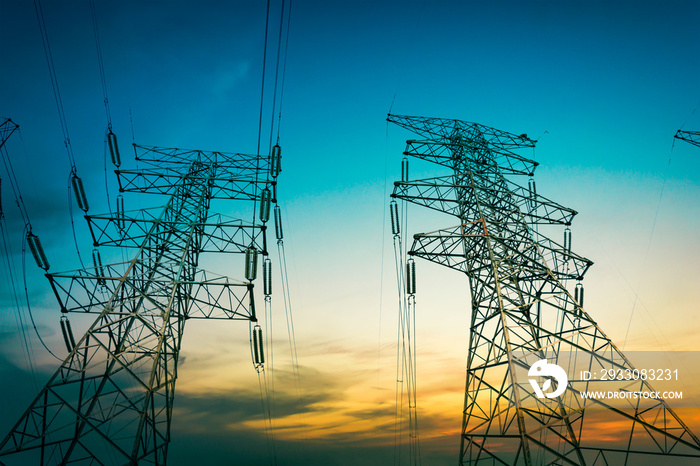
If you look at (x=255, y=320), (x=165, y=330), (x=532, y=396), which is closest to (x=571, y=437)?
(x=532, y=396)

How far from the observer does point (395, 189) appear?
2117cm

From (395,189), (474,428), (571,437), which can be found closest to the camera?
(571,437)

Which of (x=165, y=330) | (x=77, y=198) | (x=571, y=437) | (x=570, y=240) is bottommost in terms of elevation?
(x=571, y=437)

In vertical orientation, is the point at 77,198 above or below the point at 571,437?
above

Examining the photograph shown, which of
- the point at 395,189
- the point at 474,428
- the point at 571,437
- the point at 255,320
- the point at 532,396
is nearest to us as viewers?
the point at 571,437

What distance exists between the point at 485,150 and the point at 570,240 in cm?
657

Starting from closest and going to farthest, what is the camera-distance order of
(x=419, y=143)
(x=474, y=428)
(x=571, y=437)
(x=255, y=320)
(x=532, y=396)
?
(x=571, y=437) < (x=532, y=396) < (x=474, y=428) < (x=255, y=320) < (x=419, y=143)

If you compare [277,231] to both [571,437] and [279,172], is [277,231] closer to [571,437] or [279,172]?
[279,172]

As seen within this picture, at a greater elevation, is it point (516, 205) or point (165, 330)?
point (516, 205)

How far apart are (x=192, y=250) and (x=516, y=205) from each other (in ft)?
49.3

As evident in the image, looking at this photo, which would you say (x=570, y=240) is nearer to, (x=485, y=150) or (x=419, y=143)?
(x=485, y=150)

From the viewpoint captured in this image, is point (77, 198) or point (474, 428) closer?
point (474, 428)

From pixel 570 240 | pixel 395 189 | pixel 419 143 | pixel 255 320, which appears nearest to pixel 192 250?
pixel 255 320

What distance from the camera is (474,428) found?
53.1 feet
